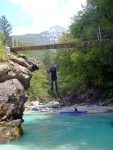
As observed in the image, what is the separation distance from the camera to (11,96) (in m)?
14.6

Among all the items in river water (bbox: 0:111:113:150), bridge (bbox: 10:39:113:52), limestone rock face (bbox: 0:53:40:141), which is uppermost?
bridge (bbox: 10:39:113:52)

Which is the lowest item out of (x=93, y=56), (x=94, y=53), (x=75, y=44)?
(x=93, y=56)

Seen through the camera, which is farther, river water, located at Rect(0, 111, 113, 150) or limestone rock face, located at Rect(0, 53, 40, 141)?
limestone rock face, located at Rect(0, 53, 40, 141)

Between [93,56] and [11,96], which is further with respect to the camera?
[93,56]

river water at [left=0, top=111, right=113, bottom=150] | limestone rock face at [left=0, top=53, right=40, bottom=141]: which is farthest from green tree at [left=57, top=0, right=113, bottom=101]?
limestone rock face at [left=0, top=53, right=40, bottom=141]

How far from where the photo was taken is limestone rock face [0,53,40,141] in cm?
1366

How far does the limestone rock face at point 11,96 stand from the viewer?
13.7m

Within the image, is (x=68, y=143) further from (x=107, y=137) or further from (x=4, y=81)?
(x=4, y=81)

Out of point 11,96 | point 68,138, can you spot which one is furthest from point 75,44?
point 68,138

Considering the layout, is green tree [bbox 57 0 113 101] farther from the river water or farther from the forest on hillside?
the river water

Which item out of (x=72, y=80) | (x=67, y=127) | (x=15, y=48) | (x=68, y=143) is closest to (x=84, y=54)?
(x=72, y=80)

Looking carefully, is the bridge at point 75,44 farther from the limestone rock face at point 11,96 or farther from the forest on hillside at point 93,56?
the forest on hillside at point 93,56

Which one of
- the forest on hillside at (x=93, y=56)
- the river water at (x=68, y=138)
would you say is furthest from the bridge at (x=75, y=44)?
the river water at (x=68, y=138)

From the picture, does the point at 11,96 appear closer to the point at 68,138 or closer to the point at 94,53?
the point at 68,138
